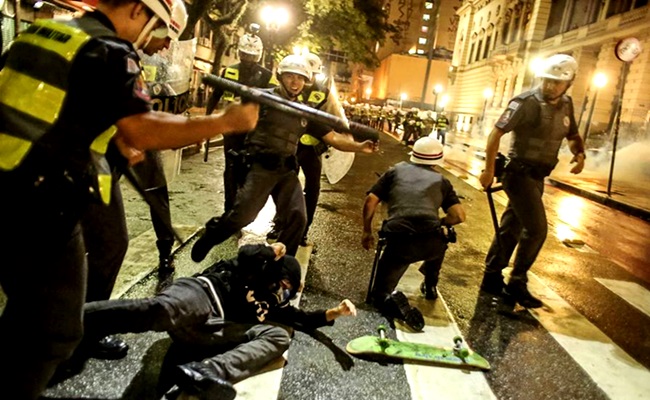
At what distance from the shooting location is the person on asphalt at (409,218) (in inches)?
152

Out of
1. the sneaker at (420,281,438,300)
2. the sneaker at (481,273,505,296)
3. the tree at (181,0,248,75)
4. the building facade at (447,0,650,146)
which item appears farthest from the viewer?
the building facade at (447,0,650,146)

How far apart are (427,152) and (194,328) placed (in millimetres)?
2344

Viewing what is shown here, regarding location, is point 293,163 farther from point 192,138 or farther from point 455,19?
point 455,19

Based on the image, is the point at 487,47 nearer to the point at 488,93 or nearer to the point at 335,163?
the point at 488,93

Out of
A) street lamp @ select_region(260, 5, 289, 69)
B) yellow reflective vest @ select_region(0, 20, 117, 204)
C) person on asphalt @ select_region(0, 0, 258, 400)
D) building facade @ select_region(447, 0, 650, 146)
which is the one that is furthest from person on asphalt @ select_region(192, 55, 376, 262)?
building facade @ select_region(447, 0, 650, 146)

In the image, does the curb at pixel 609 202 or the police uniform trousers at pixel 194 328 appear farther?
the curb at pixel 609 202

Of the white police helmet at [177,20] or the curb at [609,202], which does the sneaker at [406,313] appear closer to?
the white police helmet at [177,20]

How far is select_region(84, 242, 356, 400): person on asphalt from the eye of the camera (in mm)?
2441

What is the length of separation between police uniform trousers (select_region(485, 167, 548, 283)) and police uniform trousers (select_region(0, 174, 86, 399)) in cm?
383

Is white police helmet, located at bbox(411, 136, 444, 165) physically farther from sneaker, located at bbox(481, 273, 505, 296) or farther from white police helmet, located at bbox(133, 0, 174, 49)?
white police helmet, located at bbox(133, 0, 174, 49)

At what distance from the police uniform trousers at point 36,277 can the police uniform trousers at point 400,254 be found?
257 cm

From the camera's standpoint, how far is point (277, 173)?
162 inches

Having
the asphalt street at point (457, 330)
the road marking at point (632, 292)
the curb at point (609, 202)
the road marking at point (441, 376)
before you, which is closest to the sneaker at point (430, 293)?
the asphalt street at point (457, 330)

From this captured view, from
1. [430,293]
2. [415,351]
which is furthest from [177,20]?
[430,293]
